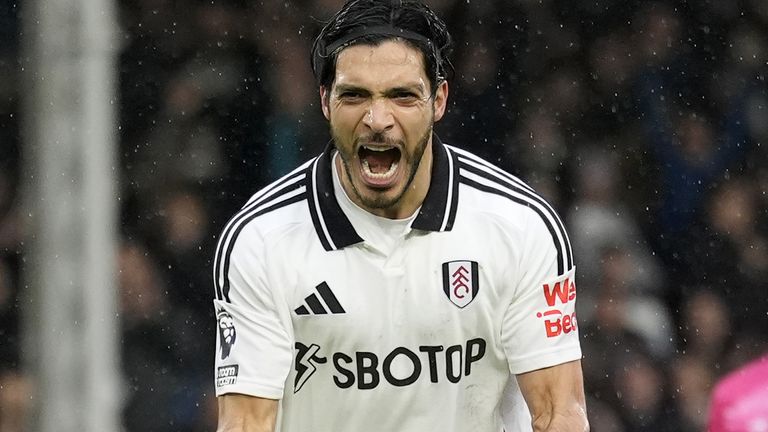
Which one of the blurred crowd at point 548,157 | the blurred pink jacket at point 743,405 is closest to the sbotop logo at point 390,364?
the blurred pink jacket at point 743,405

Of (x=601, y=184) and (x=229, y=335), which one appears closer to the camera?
(x=229, y=335)

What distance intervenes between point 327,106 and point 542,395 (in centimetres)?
79

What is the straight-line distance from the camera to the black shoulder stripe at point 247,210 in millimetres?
3955

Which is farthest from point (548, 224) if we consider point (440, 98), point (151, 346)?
point (151, 346)

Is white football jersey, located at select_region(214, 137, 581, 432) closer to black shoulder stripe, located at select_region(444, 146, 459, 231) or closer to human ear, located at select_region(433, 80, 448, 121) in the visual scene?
black shoulder stripe, located at select_region(444, 146, 459, 231)

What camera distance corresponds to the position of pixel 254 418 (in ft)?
12.9

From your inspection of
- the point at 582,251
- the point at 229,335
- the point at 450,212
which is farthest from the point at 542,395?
the point at 582,251

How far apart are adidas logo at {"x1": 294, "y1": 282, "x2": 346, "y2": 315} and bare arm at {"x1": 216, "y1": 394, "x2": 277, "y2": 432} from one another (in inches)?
8.3

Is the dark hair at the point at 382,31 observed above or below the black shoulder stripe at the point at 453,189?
above

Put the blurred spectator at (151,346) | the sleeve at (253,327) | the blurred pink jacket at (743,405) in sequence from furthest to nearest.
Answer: the blurred spectator at (151,346), the sleeve at (253,327), the blurred pink jacket at (743,405)

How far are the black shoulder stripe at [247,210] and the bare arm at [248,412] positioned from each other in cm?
23

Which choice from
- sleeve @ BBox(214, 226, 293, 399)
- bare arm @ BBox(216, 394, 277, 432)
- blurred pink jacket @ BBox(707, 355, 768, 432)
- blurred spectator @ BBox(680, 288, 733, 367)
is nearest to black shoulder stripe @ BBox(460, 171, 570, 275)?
sleeve @ BBox(214, 226, 293, 399)

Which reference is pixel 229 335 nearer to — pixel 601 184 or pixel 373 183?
pixel 373 183

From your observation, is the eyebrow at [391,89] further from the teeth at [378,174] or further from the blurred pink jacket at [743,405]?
the blurred pink jacket at [743,405]
